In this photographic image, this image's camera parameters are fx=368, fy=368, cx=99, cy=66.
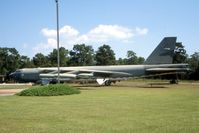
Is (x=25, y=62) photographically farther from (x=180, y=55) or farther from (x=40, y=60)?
(x=180, y=55)

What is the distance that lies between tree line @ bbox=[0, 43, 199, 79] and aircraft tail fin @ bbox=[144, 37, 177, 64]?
1453 inches

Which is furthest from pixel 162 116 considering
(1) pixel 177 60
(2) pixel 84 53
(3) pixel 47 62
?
(2) pixel 84 53

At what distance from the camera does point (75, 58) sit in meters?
125

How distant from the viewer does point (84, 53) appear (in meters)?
126

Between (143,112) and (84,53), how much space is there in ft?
365

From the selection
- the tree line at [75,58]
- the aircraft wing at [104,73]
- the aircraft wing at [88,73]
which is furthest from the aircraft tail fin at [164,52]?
the tree line at [75,58]

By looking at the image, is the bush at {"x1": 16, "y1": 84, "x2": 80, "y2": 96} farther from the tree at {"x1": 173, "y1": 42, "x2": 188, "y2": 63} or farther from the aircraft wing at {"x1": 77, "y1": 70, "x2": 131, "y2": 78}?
the tree at {"x1": 173, "y1": 42, "x2": 188, "y2": 63}

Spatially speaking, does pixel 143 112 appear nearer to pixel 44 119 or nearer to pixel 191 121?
pixel 191 121

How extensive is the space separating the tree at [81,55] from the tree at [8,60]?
20224mm

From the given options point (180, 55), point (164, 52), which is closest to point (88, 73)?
point (164, 52)

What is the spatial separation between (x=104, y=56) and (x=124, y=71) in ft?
231

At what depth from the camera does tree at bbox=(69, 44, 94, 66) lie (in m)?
124

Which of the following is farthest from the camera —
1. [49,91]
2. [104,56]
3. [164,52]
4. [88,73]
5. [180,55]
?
[104,56]

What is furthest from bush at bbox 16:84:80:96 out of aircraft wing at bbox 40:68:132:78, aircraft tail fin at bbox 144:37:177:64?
aircraft tail fin at bbox 144:37:177:64
